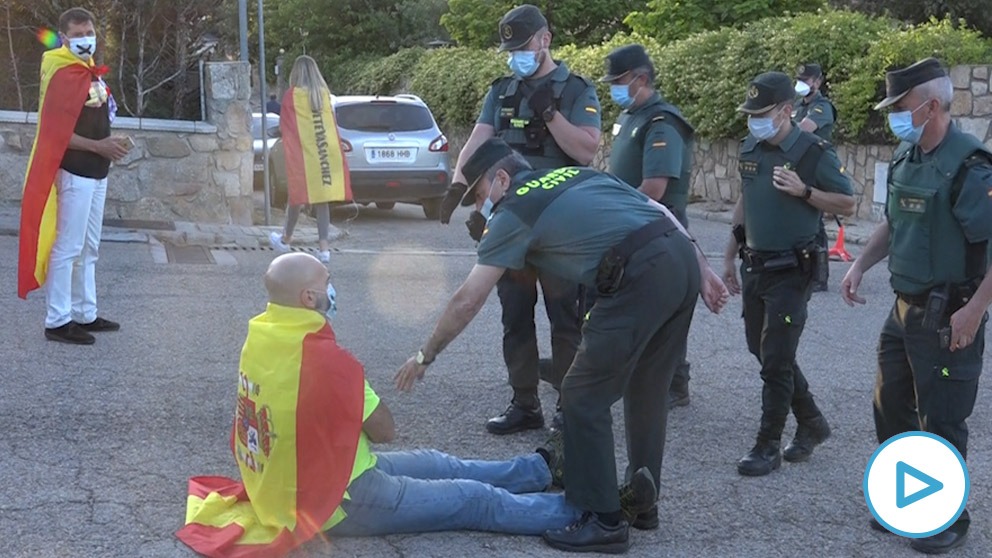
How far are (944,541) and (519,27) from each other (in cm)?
310

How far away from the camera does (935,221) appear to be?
4.82 m

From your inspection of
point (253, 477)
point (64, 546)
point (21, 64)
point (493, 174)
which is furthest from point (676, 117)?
point (21, 64)

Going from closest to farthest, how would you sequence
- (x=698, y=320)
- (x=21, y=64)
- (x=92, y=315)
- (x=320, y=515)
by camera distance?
(x=320, y=515) < (x=92, y=315) < (x=698, y=320) < (x=21, y=64)

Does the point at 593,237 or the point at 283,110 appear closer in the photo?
the point at 593,237

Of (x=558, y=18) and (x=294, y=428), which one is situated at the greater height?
(x=294, y=428)

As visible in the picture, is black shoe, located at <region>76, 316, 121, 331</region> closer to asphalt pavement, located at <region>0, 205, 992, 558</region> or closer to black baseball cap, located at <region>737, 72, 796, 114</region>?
asphalt pavement, located at <region>0, 205, 992, 558</region>

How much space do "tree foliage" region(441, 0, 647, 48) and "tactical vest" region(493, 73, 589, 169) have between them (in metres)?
28.4

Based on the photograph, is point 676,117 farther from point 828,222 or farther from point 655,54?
point 655,54

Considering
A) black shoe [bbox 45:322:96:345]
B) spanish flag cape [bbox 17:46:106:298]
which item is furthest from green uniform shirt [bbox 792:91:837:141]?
black shoe [bbox 45:322:96:345]

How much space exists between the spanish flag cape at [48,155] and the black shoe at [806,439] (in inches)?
176

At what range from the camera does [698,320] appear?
962 centimetres

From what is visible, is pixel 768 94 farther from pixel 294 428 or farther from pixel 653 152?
pixel 294 428

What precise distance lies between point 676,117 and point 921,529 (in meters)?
2.48

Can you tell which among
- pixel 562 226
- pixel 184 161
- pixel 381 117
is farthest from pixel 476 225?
pixel 381 117
